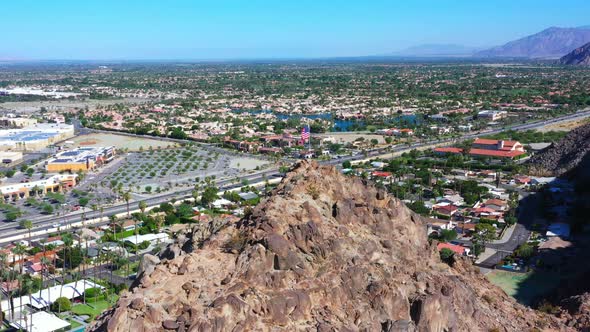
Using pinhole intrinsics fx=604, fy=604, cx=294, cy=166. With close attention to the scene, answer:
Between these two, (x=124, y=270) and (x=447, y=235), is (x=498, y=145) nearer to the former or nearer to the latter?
(x=447, y=235)

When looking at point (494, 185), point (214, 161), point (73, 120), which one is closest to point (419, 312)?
point (494, 185)

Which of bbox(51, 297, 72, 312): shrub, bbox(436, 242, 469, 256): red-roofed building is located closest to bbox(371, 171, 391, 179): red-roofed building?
bbox(436, 242, 469, 256): red-roofed building

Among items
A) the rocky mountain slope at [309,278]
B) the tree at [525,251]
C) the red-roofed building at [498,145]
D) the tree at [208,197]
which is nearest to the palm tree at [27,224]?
the tree at [208,197]

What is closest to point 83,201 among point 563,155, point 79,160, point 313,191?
point 79,160

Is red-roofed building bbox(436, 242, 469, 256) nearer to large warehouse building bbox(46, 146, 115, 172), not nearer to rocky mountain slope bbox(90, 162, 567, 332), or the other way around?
rocky mountain slope bbox(90, 162, 567, 332)

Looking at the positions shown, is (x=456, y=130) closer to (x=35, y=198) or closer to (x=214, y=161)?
(x=214, y=161)
